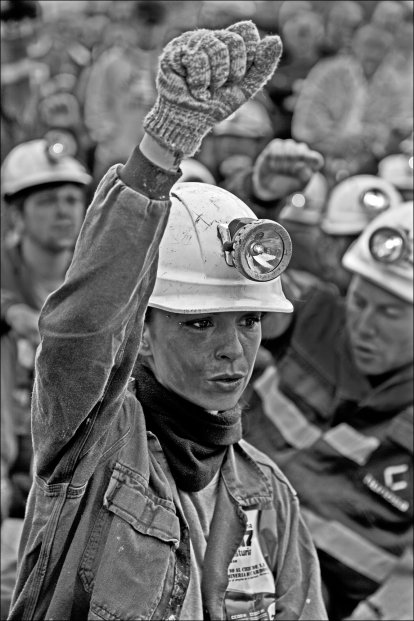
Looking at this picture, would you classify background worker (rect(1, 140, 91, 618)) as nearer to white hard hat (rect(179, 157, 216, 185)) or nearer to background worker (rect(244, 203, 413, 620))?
white hard hat (rect(179, 157, 216, 185))

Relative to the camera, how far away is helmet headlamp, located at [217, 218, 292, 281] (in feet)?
7.83

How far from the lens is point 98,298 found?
2100 mm

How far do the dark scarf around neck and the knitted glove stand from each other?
0.76 metres

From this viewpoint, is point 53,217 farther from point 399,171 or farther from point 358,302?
point 399,171

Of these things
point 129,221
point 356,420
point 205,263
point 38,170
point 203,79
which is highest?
point 203,79

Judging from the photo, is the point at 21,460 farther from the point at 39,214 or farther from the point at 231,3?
the point at 231,3

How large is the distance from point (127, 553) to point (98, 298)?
0.66 metres

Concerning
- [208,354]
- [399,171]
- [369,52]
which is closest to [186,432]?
[208,354]

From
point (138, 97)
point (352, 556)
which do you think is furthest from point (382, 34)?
point (352, 556)

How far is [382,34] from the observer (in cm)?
1071

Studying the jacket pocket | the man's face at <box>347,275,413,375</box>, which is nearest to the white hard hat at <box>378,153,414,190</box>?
the man's face at <box>347,275,413,375</box>

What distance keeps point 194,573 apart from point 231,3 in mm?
8660

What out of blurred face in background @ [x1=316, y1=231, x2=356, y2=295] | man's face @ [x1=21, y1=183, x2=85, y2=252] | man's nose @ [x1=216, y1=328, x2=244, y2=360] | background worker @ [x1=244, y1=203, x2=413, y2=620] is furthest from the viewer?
blurred face in background @ [x1=316, y1=231, x2=356, y2=295]

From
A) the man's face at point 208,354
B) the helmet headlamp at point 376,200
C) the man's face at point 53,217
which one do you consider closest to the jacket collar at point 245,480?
the man's face at point 208,354
